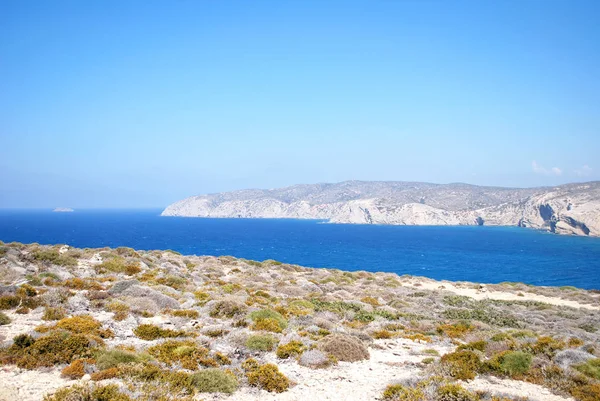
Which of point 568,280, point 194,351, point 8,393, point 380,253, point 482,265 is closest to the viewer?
point 8,393

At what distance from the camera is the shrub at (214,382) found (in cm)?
821

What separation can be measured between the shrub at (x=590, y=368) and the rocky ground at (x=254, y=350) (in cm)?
3

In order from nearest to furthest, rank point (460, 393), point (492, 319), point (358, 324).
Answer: point (460, 393) → point (358, 324) → point (492, 319)

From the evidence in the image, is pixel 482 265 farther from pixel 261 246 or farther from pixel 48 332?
pixel 48 332

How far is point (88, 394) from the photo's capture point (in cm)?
686

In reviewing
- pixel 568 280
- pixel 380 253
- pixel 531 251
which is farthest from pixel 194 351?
pixel 531 251

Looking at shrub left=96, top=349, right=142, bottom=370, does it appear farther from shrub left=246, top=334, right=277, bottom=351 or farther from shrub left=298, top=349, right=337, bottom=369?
shrub left=298, top=349, right=337, bottom=369

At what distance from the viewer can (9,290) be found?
47.4 feet

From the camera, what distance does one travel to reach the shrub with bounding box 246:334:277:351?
11.3 m

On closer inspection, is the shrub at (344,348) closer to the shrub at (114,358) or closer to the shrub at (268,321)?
the shrub at (268,321)

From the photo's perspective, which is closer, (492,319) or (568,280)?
(492,319)

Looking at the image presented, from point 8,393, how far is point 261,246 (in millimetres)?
102995

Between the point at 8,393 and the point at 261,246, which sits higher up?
the point at 8,393

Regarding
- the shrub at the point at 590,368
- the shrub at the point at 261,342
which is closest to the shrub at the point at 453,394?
the shrub at the point at 590,368
